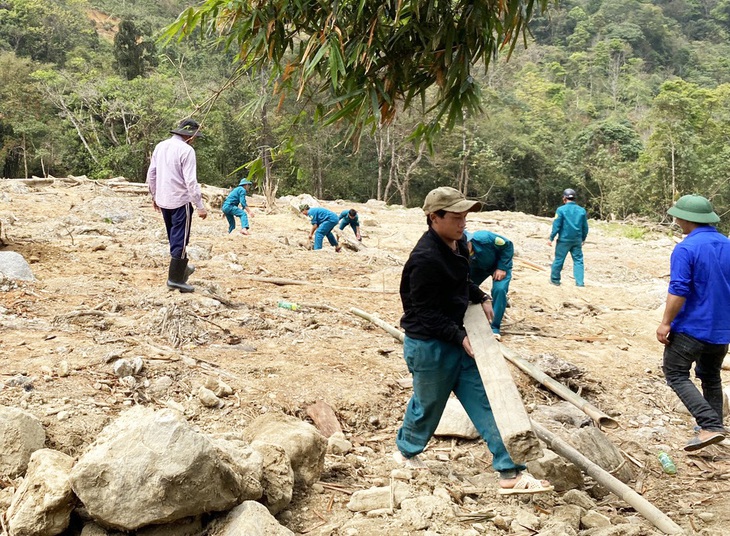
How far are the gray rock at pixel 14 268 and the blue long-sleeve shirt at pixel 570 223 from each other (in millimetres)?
7286

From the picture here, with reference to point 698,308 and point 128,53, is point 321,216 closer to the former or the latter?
point 698,308

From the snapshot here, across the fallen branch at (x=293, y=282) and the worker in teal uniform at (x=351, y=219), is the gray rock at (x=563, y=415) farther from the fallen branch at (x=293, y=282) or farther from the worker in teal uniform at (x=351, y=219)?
the worker in teal uniform at (x=351, y=219)

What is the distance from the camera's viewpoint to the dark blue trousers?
6.41 m

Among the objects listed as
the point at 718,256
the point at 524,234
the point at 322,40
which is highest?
the point at 322,40

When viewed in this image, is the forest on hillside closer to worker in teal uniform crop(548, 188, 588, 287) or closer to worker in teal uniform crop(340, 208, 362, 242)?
worker in teal uniform crop(340, 208, 362, 242)

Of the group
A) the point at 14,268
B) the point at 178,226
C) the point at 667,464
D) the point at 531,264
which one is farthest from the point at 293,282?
the point at 531,264

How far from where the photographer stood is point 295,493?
10.8 ft

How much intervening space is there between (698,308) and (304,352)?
301cm

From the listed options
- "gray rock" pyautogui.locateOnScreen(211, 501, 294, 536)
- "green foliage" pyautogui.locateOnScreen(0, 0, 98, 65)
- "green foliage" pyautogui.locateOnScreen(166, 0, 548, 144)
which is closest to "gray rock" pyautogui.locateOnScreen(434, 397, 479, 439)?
"gray rock" pyautogui.locateOnScreen(211, 501, 294, 536)

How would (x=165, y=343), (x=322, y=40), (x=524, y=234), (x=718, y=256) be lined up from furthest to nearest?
(x=524, y=234) → (x=165, y=343) → (x=718, y=256) → (x=322, y=40)

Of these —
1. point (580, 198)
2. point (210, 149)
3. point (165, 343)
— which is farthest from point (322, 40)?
point (580, 198)

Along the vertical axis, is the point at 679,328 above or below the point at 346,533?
above

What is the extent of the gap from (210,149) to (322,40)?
30070 mm

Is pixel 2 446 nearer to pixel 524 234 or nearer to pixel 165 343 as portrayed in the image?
pixel 165 343
